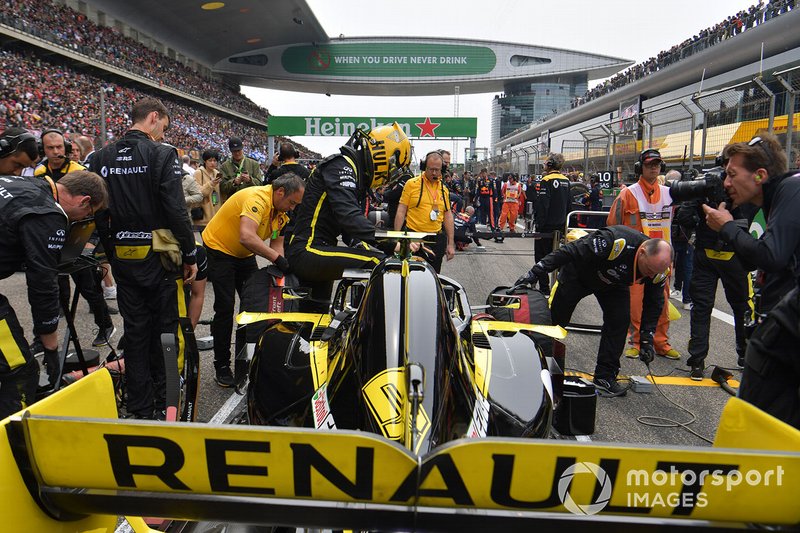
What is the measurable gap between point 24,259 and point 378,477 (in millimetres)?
2428

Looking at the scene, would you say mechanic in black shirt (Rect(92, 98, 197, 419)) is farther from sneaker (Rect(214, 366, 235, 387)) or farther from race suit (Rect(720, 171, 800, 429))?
race suit (Rect(720, 171, 800, 429))

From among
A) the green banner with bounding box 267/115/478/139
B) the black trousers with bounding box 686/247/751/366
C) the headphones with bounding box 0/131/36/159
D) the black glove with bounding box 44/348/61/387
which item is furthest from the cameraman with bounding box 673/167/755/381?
the green banner with bounding box 267/115/478/139

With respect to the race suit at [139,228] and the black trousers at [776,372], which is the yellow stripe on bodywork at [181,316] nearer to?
the race suit at [139,228]

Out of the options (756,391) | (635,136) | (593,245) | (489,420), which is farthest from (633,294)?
(635,136)

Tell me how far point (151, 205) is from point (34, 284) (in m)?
0.86

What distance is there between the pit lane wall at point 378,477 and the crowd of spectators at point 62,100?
54.8 feet

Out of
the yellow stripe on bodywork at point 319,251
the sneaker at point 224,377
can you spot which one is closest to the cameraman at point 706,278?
the yellow stripe on bodywork at point 319,251

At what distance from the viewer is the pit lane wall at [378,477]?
1.07m

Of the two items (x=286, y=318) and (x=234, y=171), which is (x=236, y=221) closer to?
(x=286, y=318)

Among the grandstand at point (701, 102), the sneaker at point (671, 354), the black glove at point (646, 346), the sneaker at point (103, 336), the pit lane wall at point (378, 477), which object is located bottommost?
the sneaker at point (671, 354)

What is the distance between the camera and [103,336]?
497 cm

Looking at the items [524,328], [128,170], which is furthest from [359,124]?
[524,328]

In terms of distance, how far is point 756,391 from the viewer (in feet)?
7.14

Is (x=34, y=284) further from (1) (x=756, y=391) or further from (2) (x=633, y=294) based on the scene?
(2) (x=633, y=294)
